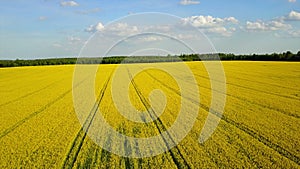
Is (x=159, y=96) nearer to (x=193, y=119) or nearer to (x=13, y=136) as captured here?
(x=193, y=119)

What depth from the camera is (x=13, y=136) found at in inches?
448

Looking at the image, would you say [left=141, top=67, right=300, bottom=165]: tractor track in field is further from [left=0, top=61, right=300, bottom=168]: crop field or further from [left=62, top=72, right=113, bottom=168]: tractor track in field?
[left=62, top=72, right=113, bottom=168]: tractor track in field

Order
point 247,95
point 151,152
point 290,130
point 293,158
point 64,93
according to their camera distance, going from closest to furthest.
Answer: point 293,158 < point 151,152 < point 290,130 < point 247,95 < point 64,93

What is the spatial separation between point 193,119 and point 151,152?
4.34 meters

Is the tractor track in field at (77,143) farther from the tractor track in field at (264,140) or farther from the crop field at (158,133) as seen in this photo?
the tractor track in field at (264,140)

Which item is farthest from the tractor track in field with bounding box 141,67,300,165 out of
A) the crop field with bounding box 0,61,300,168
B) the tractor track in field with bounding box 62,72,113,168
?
the tractor track in field with bounding box 62,72,113,168

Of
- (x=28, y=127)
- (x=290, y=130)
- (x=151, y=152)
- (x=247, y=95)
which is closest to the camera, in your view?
(x=151, y=152)

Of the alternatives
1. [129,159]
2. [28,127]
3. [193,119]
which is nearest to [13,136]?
[28,127]

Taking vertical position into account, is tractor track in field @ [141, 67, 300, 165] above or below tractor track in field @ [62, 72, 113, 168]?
above

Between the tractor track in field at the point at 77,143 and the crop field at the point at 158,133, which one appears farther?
the tractor track in field at the point at 77,143

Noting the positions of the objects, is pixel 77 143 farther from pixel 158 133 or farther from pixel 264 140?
pixel 264 140

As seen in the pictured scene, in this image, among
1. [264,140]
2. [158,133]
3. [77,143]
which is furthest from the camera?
[158,133]

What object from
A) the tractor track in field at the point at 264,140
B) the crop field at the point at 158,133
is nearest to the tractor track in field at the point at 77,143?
the crop field at the point at 158,133

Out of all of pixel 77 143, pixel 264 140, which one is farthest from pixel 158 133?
pixel 264 140
